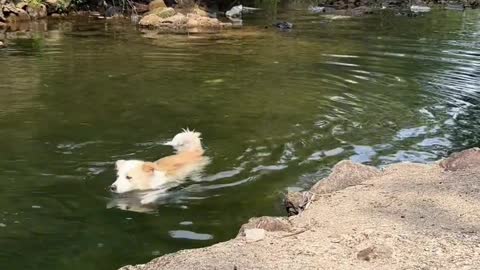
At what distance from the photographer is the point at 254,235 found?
4.15m

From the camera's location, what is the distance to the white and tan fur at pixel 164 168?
5.58 metres

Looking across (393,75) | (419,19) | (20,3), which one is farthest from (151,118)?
(419,19)

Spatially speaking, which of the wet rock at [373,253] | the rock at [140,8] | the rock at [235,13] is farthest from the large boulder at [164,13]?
the wet rock at [373,253]

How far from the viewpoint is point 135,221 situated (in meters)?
4.98

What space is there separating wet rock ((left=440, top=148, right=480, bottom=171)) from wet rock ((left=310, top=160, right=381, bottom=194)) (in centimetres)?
66

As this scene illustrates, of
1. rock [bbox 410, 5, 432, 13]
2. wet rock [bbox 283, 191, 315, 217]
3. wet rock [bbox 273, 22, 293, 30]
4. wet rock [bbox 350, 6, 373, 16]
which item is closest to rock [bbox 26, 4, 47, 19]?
wet rock [bbox 273, 22, 293, 30]

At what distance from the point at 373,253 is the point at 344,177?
5.62 ft

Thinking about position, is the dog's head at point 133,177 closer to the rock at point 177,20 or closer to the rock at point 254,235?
the rock at point 254,235

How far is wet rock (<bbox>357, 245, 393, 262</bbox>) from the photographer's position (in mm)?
3734

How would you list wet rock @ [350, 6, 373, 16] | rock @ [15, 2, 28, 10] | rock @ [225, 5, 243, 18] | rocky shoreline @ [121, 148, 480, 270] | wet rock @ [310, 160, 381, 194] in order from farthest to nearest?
1. wet rock @ [350, 6, 373, 16]
2. rock @ [225, 5, 243, 18]
3. rock @ [15, 2, 28, 10]
4. wet rock @ [310, 160, 381, 194]
5. rocky shoreline @ [121, 148, 480, 270]

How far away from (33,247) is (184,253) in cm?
118

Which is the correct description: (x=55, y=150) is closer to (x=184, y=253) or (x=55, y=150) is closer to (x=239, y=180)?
(x=239, y=180)

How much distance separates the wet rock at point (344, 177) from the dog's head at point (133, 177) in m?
1.50

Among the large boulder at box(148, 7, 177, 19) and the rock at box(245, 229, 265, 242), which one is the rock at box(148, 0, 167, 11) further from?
the rock at box(245, 229, 265, 242)
